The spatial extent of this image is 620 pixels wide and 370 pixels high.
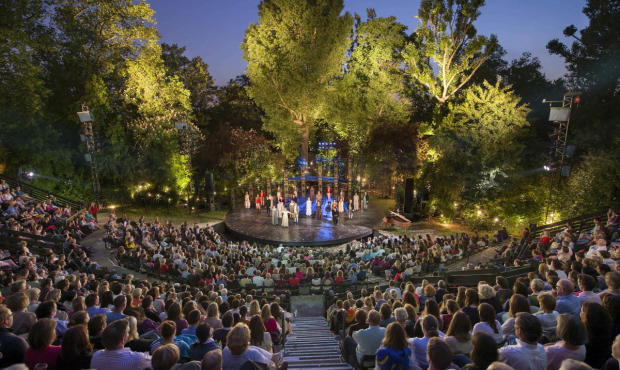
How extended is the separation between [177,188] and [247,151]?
5.79m

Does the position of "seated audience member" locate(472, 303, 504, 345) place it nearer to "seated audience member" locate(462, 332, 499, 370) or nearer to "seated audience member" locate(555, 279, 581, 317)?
"seated audience member" locate(462, 332, 499, 370)

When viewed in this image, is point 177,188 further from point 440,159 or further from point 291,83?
point 440,159

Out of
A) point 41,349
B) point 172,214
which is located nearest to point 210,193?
point 172,214

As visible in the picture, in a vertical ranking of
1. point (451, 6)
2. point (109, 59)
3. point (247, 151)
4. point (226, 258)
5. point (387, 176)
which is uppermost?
point (451, 6)

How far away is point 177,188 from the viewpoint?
22.2 meters

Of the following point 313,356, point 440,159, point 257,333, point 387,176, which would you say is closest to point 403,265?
point 313,356

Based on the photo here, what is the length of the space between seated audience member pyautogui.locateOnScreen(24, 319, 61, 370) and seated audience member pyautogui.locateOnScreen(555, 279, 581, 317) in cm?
560

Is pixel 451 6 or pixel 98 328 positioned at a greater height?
pixel 451 6

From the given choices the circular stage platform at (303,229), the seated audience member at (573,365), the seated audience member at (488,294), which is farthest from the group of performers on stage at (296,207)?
the seated audience member at (573,365)

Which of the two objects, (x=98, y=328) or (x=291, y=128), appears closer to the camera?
(x=98, y=328)

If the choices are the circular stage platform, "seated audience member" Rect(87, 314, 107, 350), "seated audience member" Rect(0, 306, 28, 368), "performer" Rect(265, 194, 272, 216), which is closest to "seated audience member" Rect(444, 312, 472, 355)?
"seated audience member" Rect(87, 314, 107, 350)

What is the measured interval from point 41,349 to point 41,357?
0.22ft

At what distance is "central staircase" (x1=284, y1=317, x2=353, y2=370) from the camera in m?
4.13

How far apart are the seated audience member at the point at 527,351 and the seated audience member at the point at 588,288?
1.94 meters
